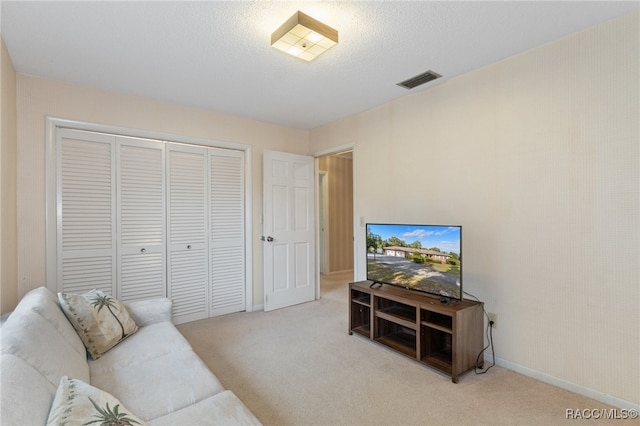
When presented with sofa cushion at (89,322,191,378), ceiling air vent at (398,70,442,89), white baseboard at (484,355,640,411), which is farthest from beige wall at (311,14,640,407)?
sofa cushion at (89,322,191,378)

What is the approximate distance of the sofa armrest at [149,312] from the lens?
94.6 inches

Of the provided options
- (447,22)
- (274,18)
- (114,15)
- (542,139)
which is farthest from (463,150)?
(114,15)

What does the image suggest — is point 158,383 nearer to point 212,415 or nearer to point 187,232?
point 212,415

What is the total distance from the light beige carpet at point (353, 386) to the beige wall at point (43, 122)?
1560 millimetres

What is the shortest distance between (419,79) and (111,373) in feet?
10.2

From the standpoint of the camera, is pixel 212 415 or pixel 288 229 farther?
pixel 288 229

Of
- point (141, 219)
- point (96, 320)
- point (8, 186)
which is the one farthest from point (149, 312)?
point (8, 186)

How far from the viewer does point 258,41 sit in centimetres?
219

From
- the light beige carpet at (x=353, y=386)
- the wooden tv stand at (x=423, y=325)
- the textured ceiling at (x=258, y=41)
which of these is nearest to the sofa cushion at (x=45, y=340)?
the light beige carpet at (x=353, y=386)

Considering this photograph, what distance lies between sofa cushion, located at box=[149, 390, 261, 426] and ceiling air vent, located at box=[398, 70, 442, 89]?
276 cm

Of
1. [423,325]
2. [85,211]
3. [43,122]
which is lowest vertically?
[423,325]

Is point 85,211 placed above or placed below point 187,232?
above

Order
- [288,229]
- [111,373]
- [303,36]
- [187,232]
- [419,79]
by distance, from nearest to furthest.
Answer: [111,373], [303,36], [419,79], [187,232], [288,229]

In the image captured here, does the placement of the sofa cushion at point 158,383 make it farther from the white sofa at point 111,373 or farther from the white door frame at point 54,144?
the white door frame at point 54,144
